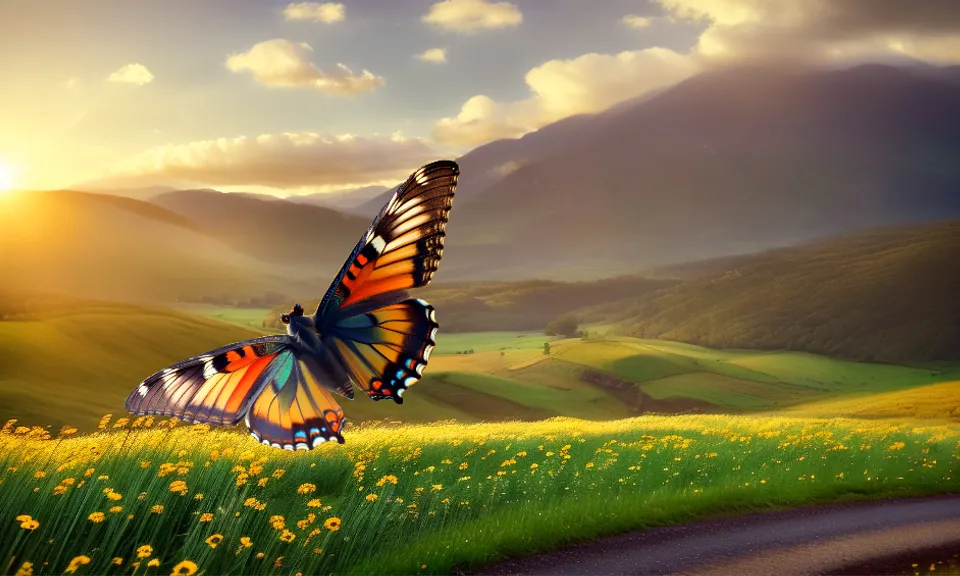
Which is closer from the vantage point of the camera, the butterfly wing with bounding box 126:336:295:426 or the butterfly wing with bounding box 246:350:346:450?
the butterfly wing with bounding box 126:336:295:426

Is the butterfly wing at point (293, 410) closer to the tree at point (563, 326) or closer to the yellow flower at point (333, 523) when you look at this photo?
the yellow flower at point (333, 523)

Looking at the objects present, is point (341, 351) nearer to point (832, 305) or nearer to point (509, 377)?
point (509, 377)

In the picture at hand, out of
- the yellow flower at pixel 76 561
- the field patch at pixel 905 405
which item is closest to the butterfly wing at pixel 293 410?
the yellow flower at pixel 76 561

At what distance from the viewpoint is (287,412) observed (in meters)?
7.82

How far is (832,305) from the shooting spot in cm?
7800

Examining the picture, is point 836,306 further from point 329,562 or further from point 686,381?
point 329,562

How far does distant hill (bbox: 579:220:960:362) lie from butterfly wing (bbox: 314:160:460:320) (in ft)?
198

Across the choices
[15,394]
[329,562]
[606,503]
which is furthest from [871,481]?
[15,394]

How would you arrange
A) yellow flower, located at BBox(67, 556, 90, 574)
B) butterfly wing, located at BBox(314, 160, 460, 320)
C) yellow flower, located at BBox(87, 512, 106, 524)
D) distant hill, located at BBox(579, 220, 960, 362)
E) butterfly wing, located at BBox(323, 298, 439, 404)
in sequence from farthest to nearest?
distant hill, located at BBox(579, 220, 960, 362) → yellow flower, located at BBox(87, 512, 106, 524) → butterfly wing, located at BBox(314, 160, 460, 320) → butterfly wing, located at BBox(323, 298, 439, 404) → yellow flower, located at BBox(67, 556, 90, 574)

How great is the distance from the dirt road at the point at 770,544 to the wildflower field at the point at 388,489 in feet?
1.64

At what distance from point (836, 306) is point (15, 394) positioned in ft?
243

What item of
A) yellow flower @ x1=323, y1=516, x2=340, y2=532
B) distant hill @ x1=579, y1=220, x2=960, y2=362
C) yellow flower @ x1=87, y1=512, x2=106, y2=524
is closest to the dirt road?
yellow flower @ x1=323, y1=516, x2=340, y2=532

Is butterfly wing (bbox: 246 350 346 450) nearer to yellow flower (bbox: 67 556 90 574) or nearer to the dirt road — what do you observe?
yellow flower (bbox: 67 556 90 574)

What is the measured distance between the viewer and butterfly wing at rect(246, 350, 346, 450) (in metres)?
7.53
